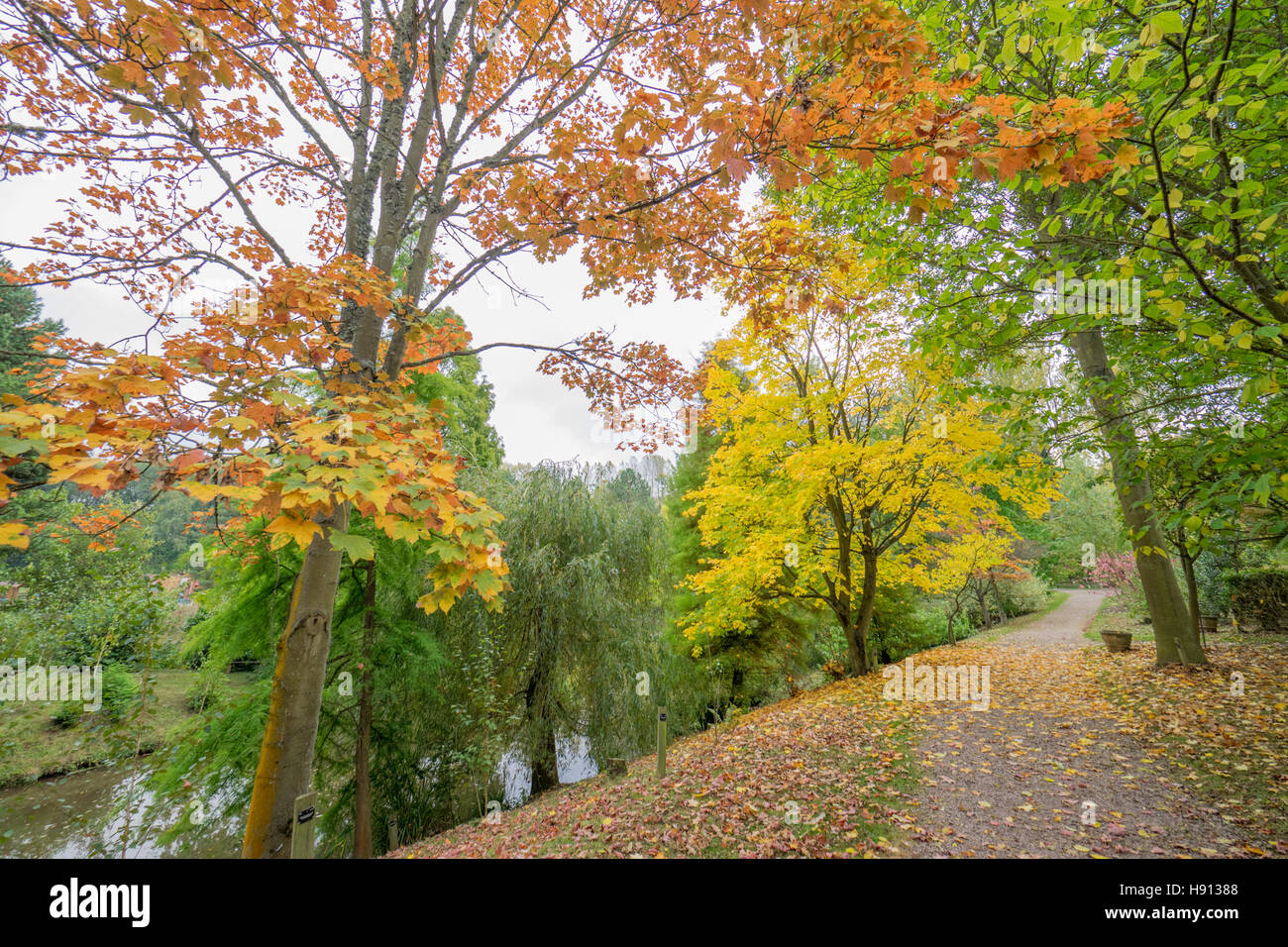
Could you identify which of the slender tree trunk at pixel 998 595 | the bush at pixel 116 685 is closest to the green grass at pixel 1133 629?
the slender tree trunk at pixel 998 595

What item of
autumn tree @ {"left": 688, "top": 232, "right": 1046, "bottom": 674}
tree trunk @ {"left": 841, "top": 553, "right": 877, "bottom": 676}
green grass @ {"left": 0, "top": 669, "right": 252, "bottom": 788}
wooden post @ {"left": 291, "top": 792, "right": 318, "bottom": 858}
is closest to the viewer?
wooden post @ {"left": 291, "top": 792, "right": 318, "bottom": 858}

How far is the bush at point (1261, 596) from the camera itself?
9.25 meters

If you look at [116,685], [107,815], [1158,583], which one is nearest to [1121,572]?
[1158,583]

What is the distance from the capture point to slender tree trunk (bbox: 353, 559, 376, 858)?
5.51 meters

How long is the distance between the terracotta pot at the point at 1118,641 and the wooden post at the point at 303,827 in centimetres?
1265

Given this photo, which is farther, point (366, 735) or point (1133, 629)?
point (1133, 629)

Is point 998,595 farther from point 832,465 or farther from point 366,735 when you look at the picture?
point 366,735

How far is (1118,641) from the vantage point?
8.78 meters

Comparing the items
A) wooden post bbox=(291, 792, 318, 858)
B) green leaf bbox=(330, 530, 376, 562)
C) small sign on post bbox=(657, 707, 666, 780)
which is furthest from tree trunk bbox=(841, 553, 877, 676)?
green leaf bbox=(330, 530, 376, 562)

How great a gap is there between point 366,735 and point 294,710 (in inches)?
146

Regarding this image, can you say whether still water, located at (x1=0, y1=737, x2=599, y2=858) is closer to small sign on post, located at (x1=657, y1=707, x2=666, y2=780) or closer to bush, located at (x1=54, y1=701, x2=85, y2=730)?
bush, located at (x1=54, y1=701, x2=85, y2=730)

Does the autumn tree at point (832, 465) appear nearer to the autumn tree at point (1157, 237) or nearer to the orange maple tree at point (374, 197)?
the autumn tree at point (1157, 237)

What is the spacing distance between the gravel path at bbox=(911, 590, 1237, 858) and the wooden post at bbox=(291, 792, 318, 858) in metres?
4.08

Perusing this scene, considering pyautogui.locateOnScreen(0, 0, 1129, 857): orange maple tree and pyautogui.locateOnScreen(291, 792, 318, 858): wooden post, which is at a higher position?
pyautogui.locateOnScreen(0, 0, 1129, 857): orange maple tree
